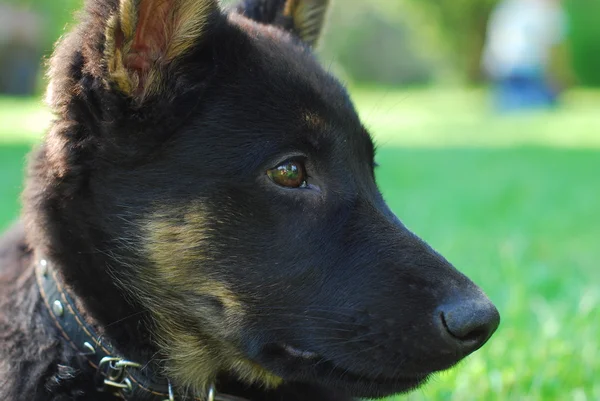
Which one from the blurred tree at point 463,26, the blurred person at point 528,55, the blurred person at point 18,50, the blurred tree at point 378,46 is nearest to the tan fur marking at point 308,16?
the blurred person at point 528,55

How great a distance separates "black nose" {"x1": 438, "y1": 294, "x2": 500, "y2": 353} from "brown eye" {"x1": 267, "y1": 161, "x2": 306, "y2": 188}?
806 millimetres

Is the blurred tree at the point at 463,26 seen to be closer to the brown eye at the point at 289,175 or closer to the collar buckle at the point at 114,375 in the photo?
the brown eye at the point at 289,175

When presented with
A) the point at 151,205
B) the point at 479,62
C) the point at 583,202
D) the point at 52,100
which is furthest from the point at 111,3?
the point at 479,62

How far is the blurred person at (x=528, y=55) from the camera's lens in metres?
20.8

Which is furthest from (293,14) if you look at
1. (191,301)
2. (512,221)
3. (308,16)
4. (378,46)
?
(378,46)

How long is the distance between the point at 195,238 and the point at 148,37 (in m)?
0.87

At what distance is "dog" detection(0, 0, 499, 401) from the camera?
10.4ft

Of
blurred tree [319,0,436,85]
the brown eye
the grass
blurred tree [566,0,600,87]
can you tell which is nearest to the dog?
the brown eye

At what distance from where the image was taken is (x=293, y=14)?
4504 mm

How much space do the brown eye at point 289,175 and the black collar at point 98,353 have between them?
3.20 ft

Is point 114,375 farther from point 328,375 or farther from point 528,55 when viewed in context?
point 528,55

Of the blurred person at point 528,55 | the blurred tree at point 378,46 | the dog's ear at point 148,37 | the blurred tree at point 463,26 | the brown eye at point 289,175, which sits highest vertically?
the dog's ear at point 148,37

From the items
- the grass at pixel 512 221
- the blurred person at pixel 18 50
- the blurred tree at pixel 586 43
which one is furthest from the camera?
the blurred tree at pixel 586 43

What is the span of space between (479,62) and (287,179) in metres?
42.8
